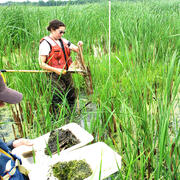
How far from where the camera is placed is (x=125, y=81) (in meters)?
2.85

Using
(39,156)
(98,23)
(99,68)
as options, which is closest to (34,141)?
(39,156)

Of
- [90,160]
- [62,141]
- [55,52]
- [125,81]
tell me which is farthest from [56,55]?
[90,160]

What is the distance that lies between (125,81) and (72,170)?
1827 mm

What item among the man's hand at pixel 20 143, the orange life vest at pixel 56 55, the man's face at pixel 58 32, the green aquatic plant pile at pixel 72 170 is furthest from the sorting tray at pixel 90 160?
the man's face at pixel 58 32

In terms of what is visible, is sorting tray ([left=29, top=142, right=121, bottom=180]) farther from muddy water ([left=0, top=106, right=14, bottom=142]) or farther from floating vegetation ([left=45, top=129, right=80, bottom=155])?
muddy water ([left=0, top=106, right=14, bottom=142])

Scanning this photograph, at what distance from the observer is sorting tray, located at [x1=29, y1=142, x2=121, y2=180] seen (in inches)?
45.0

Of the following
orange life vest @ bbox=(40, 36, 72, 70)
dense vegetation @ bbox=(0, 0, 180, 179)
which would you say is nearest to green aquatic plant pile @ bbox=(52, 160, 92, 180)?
dense vegetation @ bbox=(0, 0, 180, 179)

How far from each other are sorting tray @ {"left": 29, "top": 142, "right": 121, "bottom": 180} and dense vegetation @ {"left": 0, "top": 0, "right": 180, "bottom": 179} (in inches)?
4.0

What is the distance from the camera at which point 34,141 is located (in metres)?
1.44

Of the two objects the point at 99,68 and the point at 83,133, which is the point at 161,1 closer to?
the point at 99,68

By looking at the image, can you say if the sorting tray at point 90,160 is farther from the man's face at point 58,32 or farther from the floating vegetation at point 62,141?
the man's face at point 58,32

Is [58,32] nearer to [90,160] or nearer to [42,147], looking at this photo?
[42,147]

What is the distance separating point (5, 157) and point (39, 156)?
343mm

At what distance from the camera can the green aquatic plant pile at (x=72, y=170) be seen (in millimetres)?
1178
